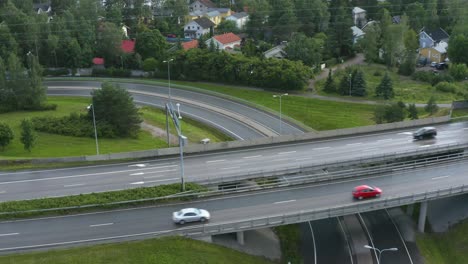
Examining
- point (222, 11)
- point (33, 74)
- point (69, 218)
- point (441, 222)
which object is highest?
point (222, 11)

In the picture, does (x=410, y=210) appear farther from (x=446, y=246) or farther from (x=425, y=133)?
(x=425, y=133)

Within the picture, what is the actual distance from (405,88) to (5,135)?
60826 millimetres

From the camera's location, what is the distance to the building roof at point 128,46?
98025mm

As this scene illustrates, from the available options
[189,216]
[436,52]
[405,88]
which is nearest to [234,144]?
[189,216]

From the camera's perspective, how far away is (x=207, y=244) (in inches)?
1375

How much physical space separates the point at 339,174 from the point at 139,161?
1853 cm

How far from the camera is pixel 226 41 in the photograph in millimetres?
102250

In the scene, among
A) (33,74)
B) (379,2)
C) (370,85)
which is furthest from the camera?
(379,2)

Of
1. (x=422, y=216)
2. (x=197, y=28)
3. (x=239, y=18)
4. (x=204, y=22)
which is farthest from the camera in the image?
(x=239, y=18)

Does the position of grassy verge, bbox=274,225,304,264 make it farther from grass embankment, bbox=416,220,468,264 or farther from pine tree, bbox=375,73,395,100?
pine tree, bbox=375,73,395,100

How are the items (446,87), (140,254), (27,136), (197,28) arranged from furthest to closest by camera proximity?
(197,28), (446,87), (27,136), (140,254)

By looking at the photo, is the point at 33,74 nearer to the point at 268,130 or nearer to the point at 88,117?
the point at 88,117

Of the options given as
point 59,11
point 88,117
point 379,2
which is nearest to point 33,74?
point 88,117

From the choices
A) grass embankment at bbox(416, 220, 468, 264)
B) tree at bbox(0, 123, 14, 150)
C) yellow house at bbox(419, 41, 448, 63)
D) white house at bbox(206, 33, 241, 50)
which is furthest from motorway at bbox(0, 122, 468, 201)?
white house at bbox(206, 33, 241, 50)
